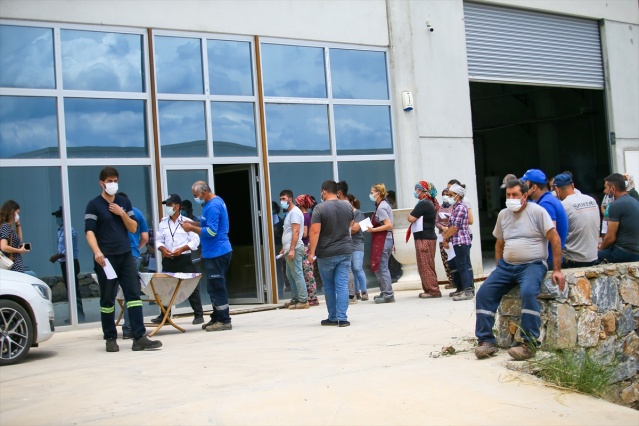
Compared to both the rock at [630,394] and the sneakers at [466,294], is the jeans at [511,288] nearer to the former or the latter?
the rock at [630,394]

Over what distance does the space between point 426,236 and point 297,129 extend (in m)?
3.26

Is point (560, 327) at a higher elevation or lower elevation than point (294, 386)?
higher

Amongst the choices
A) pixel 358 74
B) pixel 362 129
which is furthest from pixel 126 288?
pixel 358 74

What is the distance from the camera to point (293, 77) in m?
15.6

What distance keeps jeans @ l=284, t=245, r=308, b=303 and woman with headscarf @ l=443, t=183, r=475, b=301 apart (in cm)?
226

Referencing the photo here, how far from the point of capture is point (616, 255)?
35.9 feet

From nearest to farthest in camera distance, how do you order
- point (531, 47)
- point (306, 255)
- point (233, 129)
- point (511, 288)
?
point (511, 288)
point (306, 255)
point (233, 129)
point (531, 47)

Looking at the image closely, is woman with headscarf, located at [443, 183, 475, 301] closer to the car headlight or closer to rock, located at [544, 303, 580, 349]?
rock, located at [544, 303, 580, 349]

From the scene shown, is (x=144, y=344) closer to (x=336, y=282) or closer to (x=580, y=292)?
(x=336, y=282)

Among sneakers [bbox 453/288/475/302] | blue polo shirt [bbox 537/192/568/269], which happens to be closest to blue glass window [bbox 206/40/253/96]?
sneakers [bbox 453/288/475/302]

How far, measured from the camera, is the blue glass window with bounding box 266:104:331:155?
15.2 meters

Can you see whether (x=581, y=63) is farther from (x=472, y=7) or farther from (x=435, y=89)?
(x=435, y=89)

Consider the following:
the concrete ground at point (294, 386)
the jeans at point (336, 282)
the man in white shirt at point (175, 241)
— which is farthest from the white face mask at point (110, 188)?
the jeans at point (336, 282)

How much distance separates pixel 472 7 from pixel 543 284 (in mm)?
11505
